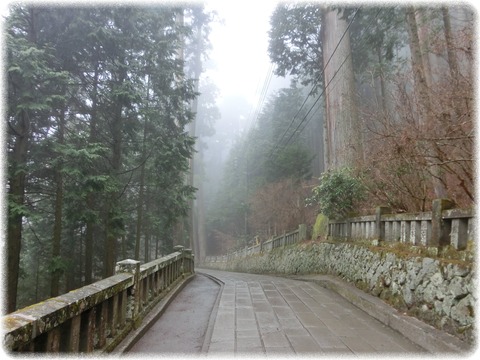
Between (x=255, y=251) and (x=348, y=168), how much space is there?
1200 cm

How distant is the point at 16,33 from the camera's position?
7566mm

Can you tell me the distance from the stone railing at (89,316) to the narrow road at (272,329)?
373mm

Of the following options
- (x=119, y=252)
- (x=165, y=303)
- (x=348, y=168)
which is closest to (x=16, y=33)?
(x=165, y=303)

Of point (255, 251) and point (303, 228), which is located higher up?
point (303, 228)

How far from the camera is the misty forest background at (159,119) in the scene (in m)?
5.46

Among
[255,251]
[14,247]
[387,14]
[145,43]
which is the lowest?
[255,251]

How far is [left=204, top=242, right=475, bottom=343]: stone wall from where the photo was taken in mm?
3232

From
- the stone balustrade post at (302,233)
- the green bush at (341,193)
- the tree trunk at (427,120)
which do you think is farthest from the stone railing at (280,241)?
the tree trunk at (427,120)

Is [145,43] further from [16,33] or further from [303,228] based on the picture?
[303,228]

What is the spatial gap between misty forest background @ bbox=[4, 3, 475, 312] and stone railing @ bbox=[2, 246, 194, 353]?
139 inches

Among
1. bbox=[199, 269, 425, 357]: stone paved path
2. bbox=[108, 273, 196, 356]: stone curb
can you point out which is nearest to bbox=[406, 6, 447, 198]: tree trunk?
bbox=[199, 269, 425, 357]: stone paved path

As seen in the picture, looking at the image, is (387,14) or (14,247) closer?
(14,247)

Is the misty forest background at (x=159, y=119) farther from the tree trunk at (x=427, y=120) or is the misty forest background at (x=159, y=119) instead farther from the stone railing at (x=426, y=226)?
the stone railing at (x=426, y=226)

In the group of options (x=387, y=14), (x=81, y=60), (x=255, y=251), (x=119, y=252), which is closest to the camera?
(x=81, y=60)
